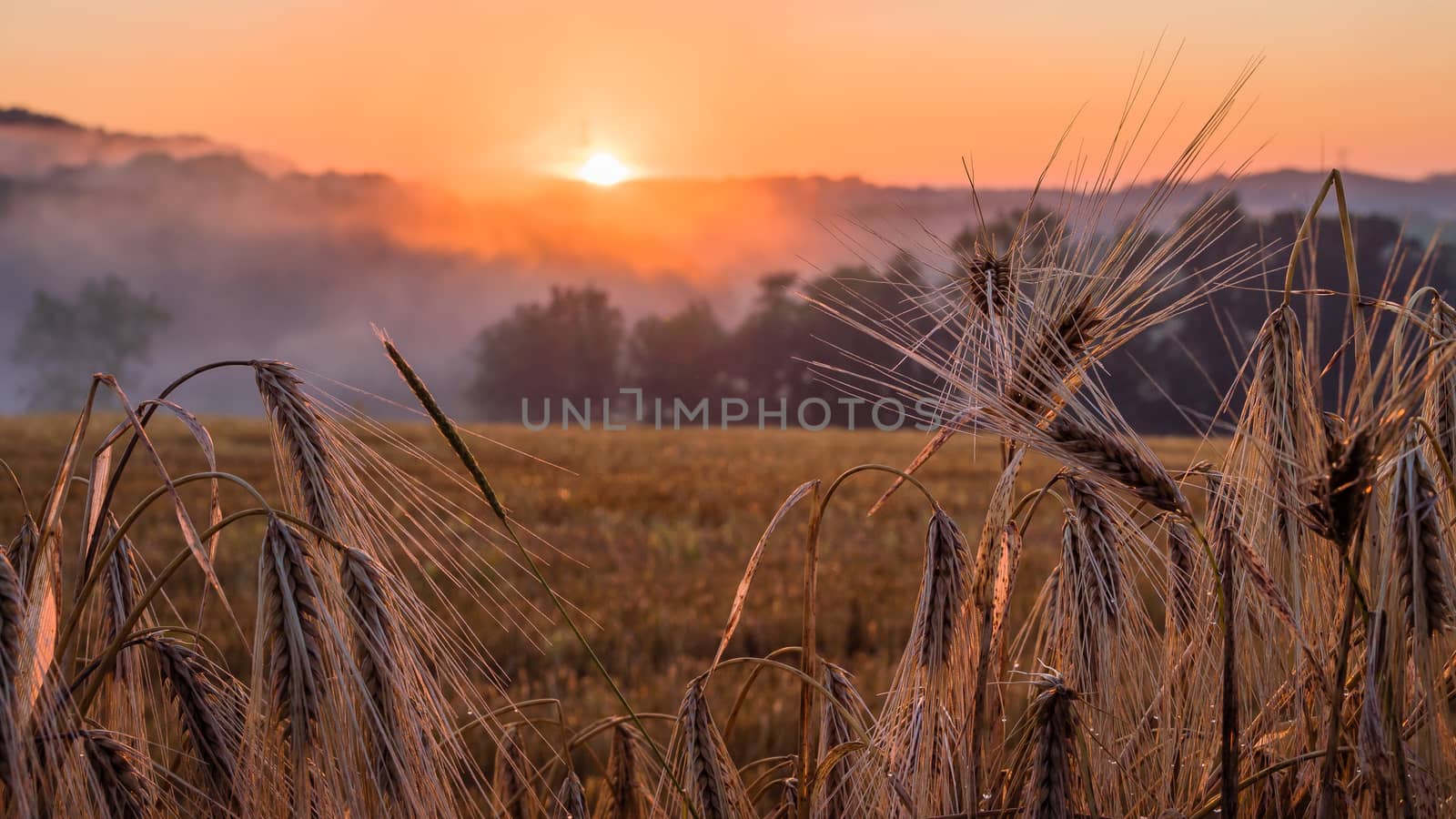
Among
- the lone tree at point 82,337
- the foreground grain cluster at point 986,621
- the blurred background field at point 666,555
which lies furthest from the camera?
the lone tree at point 82,337

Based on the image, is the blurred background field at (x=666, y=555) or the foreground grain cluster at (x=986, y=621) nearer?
the foreground grain cluster at (x=986, y=621)

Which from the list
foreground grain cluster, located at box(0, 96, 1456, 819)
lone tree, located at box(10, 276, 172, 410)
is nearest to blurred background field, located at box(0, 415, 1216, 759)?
foreground grain cluster, located at box(0, 96, 1456, 819)

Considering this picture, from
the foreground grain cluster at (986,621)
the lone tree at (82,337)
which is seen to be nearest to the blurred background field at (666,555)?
the foreground grain cluster at (986,621)

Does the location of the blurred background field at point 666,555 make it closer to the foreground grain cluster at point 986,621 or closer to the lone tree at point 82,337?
the foreground grain cluster at point 986,621

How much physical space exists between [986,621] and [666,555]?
247 inches

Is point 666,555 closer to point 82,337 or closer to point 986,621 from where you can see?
point 986,621

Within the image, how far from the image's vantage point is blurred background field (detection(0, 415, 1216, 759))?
4348mm

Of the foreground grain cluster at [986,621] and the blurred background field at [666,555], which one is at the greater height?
the foreground grain cluster at [986,621]

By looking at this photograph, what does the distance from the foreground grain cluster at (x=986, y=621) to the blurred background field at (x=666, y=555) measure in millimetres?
177

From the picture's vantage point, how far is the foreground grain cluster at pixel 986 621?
3.26ft

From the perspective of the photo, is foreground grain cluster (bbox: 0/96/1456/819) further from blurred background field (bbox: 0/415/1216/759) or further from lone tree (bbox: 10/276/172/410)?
lone tree (bbox: 10/276/172/410)

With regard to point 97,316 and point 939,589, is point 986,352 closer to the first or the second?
point 939,589

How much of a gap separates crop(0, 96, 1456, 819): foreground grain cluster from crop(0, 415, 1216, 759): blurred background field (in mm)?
177

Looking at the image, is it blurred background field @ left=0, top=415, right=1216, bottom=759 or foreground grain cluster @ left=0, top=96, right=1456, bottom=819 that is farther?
blurred background field @ left=0, top=415, right=1216, bottom=759
